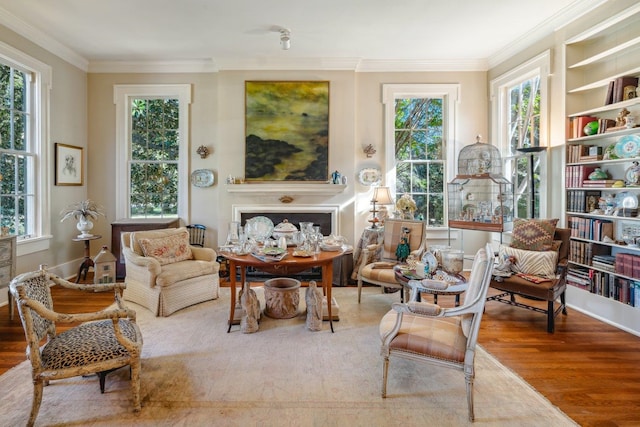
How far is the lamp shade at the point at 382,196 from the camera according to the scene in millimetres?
5071

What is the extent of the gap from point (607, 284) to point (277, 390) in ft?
11.6

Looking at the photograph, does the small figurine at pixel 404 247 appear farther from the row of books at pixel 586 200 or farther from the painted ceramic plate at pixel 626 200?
the painted ceramic plate at pixel 626 200

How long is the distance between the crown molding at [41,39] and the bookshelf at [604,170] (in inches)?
258

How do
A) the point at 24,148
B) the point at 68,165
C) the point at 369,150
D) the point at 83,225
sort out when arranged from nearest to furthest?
the point at 24,148 < the point at 83,225 < the point at 68,165 < the point at 369,150

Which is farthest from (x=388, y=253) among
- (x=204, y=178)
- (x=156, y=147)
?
(x=156, y=147)

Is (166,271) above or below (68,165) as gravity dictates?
below

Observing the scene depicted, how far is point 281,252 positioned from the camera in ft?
10.2

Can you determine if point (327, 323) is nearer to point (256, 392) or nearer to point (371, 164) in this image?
point (256, 392)

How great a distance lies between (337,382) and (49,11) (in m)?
5.03

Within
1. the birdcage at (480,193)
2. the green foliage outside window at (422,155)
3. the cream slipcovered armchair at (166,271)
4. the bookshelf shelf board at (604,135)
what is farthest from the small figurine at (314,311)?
the bookshelf shelf board at (604,135)

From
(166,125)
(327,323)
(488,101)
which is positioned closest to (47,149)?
(166,125)

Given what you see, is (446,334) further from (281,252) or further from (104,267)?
(104,267)

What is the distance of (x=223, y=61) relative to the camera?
527cm

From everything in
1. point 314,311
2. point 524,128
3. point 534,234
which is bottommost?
point 314,311
